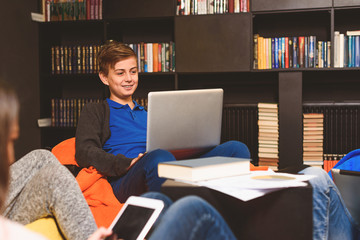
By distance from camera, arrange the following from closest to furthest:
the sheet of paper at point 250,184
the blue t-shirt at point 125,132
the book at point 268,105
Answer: the sheet of paper at point 250,184 < the blue t-shirt at point 125,132 < the book at point 268,105

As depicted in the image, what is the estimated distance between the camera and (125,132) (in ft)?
6.58

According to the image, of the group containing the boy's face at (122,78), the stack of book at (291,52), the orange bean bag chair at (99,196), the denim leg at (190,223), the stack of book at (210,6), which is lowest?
the orange bean bag chair at (99,196)

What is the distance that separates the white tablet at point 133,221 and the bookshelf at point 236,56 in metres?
2.07

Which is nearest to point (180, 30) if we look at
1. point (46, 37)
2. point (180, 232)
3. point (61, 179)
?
point (46, 37)

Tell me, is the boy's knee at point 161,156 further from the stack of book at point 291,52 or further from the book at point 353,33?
the book at point 353,33

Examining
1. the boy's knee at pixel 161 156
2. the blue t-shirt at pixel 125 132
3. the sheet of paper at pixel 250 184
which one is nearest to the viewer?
the sheet of paper at pixel 250 184

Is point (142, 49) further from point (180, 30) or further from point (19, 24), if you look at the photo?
point (19, 24)

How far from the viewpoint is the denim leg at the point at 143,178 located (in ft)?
4.93

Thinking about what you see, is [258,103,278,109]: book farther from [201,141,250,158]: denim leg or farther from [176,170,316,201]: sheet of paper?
[176,170,316,201]: sheet of paper

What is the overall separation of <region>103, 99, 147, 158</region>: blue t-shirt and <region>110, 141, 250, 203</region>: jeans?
0.22m

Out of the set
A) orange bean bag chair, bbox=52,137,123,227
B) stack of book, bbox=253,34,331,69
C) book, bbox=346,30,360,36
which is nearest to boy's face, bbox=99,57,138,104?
orange bean bag chair, bbox=52,137,123,227

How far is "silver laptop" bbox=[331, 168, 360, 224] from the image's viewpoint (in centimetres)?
129

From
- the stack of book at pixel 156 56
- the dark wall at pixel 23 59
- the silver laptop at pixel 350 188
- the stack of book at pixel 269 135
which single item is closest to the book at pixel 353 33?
the stack of book at pixel 269 135

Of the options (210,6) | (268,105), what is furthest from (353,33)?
(210,6)
